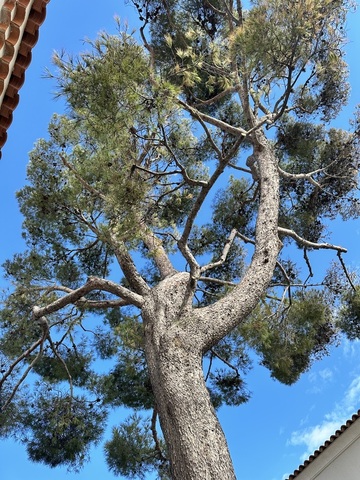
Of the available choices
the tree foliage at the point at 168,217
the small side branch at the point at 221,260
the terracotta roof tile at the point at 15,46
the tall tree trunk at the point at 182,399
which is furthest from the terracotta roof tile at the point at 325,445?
the terracotta roof tile at the point at 15,46

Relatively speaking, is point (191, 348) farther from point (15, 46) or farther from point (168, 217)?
point (168, 217)

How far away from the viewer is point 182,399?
10.1 feet

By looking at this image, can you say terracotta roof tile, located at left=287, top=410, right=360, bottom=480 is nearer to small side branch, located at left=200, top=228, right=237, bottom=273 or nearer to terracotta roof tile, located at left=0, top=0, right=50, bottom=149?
small side branch, located at left=200, top=228, right=237, bottom=273

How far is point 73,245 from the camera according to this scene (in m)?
5.84

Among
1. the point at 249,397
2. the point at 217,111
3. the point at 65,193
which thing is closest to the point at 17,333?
the point at 65,193

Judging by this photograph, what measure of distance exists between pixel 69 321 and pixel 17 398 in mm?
1087

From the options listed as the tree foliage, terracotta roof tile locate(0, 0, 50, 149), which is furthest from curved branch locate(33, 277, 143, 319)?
terracotta roof tile locate(0, 0, 50, 149)

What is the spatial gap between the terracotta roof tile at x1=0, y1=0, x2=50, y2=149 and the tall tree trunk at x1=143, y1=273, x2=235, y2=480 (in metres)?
1.69

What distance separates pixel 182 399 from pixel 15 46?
6.61ft

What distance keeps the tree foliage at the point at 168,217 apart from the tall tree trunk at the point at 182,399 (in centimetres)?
6

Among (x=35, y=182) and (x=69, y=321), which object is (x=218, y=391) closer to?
(x=69, y=321)

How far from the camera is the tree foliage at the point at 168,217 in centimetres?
393

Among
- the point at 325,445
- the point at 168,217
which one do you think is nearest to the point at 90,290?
the point at 168,217

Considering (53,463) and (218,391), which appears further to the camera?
(218,391)
